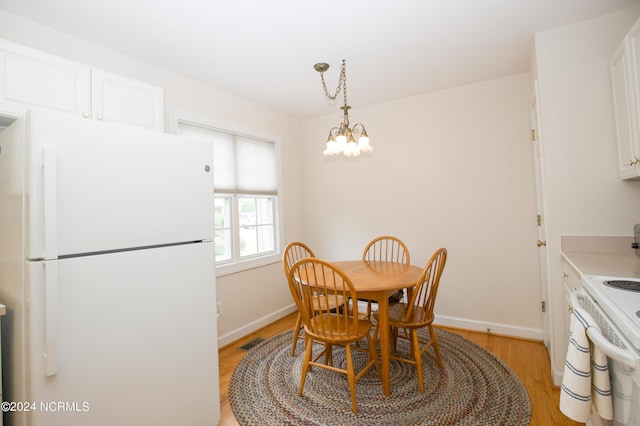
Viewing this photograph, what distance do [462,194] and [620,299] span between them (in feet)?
6.73

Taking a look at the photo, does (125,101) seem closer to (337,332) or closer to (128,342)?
(128,342)

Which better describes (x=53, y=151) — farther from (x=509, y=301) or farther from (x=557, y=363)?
(x=509, y=301)

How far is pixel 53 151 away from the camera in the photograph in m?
1.16

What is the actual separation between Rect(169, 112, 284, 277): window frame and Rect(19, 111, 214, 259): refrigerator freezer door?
968 mm

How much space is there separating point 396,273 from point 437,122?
178 centimetres

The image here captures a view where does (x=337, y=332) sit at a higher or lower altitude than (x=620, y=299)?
lower

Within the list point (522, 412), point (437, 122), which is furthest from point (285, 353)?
point (437, 122)

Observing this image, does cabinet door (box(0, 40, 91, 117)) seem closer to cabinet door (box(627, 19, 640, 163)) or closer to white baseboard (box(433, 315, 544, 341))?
cabinet door (box(627, 19, 640, 163))

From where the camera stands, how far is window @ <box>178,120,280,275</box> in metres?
2.98

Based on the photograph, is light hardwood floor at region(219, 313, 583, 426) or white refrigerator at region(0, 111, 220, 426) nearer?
white refrigerator at region(0, 111, 220, 426)

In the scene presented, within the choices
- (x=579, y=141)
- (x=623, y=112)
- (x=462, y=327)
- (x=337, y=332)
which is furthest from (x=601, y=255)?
(x=337, y=332)

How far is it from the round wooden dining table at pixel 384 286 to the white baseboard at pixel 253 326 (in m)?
1.37

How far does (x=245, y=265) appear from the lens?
3168 mm

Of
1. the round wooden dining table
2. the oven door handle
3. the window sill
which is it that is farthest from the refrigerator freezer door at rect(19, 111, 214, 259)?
the oven door handle
